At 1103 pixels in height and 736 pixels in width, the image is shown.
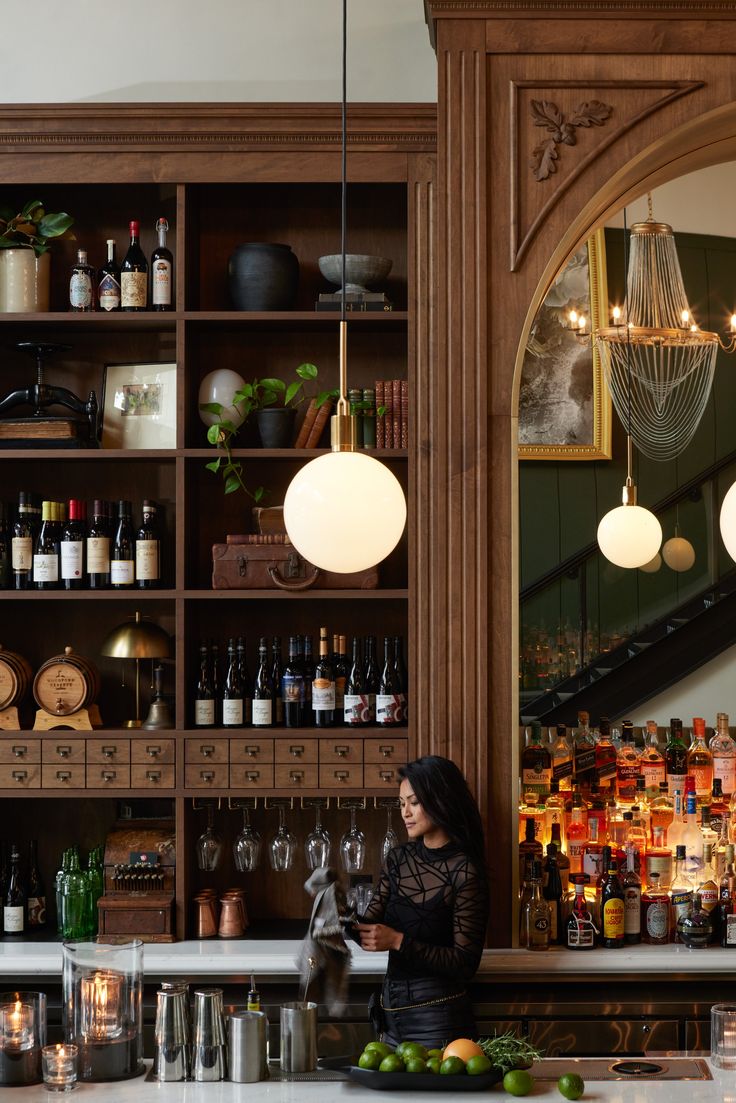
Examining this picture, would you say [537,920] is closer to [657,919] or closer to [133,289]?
[657,919]

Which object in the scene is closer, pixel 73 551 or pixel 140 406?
pixel 73 551

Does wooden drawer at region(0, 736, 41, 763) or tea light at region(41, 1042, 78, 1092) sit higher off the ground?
wooden drawer at region(0, 736, 41, 763)

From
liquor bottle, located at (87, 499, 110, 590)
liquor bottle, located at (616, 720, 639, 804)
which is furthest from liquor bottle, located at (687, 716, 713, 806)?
liquor bottle, located at (87, 499, 110, 590)

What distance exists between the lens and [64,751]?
144 inches

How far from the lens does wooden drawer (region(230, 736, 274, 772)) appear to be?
363 centimetres

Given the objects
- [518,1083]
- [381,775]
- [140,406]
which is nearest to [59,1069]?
[518,1083]

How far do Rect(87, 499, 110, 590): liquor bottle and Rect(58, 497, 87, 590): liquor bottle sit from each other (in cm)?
3

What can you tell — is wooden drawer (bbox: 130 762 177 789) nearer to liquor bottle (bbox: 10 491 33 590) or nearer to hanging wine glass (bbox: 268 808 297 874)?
hanging wine glass (bbox: 268 808 297 874)

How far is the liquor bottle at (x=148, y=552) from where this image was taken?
147 inches

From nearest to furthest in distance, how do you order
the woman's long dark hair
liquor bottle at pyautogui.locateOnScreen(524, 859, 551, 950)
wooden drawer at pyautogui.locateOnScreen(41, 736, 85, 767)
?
the woman's long dark hair → liquor bottle at pyautogui.locateOnScreen(524, 859, 551, 950) → wooden drawer at pyautogui.locateOnScreen(41, 736, 85, 767)

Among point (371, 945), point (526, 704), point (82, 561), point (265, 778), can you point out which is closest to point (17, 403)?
point (82, 561)

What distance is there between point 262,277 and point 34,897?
6.96 ft

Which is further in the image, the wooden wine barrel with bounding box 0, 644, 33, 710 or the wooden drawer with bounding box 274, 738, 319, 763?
the wooden wine barrel with bounding box 0, 644, 33, 710

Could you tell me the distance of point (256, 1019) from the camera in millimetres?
2422
